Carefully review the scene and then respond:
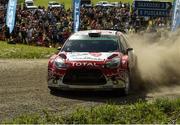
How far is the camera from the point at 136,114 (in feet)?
29.8

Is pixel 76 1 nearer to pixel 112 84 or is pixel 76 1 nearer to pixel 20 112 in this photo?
pixel 112 84

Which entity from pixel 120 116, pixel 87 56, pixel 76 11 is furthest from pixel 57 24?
pixel 120 116

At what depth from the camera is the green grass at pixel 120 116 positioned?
849cm

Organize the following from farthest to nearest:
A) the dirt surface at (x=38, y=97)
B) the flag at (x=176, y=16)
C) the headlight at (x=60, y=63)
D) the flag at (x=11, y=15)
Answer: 1. the flag at (x=11, y=15)
2. the flag at (x=176, y=16)
3. the headlight at (x=60, y=63)
4. the dirt surface at (x=38, y=97)

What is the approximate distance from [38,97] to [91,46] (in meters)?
2.26

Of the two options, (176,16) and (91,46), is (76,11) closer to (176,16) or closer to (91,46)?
(176,16)

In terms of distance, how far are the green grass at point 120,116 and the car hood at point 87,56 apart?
2618mm

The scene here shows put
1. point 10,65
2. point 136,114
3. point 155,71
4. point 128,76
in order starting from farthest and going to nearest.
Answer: point 10,65
point 155,71
point 128,76
point 136,114

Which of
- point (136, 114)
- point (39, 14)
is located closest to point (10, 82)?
point (136, 114)

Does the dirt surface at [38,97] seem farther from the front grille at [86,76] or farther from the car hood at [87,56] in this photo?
the car hood at [87,56]

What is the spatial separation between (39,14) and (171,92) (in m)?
25.5

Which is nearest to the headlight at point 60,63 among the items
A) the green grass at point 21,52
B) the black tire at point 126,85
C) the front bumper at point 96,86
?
the front bumper at point 96,86

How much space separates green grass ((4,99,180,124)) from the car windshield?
3486 millimetres

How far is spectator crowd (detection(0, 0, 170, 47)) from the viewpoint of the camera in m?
29.2
